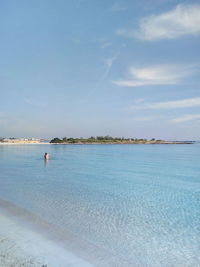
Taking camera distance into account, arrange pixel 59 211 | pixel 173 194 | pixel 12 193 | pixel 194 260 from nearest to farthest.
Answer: pixel 194 260, pixel 59 211, pixel 12 193, pixel 173 194

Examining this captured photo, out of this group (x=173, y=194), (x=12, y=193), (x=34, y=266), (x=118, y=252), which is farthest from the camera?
(x=173, y=194)

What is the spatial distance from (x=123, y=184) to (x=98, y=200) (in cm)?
597

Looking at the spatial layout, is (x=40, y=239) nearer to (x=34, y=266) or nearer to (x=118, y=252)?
(x=34, y=266)

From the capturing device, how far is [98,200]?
45.3 ft

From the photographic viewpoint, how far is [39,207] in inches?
465

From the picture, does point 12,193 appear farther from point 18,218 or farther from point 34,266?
point 34,266

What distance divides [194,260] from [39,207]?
757 centimetres

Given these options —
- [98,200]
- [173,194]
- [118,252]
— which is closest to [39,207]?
[98,200]

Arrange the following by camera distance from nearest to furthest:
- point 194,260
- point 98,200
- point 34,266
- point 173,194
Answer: point 34,266
point 194,260
point 98,200
point 173,194

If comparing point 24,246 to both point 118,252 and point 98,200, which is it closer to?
point 118,252

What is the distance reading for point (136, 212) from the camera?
450 inches

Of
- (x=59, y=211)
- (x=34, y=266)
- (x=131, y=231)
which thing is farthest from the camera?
(x=59, y=211)

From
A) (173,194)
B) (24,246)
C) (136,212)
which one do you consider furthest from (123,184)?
(24,246)

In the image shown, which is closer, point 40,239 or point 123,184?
point 40,239
